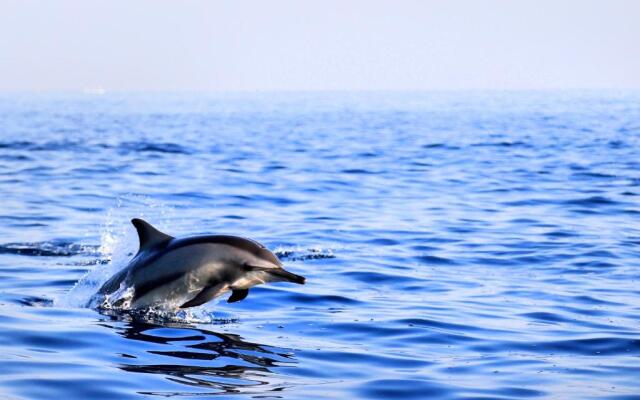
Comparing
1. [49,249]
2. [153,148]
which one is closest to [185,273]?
[49,249]

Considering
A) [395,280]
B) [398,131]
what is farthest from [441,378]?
[398,131]

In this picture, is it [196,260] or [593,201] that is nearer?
[196,260]

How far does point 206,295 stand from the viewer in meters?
8.94

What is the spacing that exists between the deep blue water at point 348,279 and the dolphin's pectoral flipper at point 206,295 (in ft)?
0.88

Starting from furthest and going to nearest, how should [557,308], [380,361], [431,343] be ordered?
[557,308] → [431,343] → [380,361]

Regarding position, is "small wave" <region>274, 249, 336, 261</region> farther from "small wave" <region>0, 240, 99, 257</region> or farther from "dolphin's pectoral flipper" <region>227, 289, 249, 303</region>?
"dolphin's pectoral flipper" <region>227, 289, 249, 303</region>

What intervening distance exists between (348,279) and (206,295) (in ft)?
11.1

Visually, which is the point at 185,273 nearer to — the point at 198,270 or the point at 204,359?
the point at 198,270

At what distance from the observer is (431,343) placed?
29.1 feet

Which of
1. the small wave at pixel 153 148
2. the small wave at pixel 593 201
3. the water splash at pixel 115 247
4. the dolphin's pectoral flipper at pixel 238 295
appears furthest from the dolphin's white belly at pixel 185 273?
the small wave at pixel 153 148

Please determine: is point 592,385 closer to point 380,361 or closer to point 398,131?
point 380,361

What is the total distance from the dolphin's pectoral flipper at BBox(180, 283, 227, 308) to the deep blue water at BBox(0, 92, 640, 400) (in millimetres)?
269

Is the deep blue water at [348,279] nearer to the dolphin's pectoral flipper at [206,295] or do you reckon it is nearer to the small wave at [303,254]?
the small wave at [303,254]

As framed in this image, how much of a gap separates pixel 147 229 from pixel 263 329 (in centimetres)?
140
